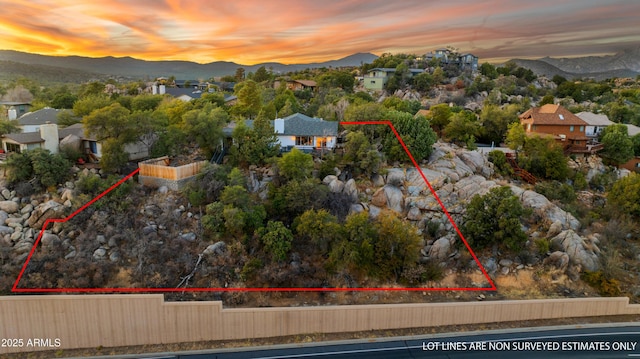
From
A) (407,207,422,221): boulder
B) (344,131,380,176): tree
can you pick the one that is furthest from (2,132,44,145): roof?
(407,207,422,221): boulder

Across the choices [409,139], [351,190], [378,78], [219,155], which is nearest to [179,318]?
[351,190]

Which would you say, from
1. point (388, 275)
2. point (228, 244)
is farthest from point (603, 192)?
point (228, 244)

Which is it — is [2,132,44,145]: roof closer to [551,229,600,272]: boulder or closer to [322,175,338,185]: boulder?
[322,175,338,185]: boulder

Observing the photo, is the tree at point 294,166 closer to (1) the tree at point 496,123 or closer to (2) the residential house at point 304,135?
(2) the residential house at point 304,135

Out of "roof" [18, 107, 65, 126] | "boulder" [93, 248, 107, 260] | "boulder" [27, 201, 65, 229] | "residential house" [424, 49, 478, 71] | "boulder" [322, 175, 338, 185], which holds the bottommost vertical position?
"boulder" [93, 248, 107, 260]

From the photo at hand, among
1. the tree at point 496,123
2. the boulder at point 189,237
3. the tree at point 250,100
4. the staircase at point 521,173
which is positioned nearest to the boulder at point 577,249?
the staircase at point 521,173

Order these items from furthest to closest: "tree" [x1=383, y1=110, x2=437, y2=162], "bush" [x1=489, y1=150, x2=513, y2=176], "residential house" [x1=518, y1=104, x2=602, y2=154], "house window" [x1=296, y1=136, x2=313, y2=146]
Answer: "residential house" [x1=518, y1=104, x2=602, y2=154] < "bush" [x1=489, y1=150, x2=513, y2=176] < "house window" [x1=296, y1=136, x2=313, y2=146] < "tree" [x1=383, y1=110, x2=437, y2=162]

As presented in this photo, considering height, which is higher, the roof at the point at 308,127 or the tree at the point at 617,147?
the roof at the point at 308,127
